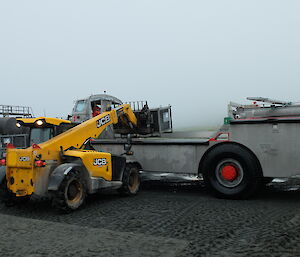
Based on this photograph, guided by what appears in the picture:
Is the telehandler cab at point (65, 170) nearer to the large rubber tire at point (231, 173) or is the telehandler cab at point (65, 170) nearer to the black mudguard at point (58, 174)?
the black mudguard at point (58, 174)

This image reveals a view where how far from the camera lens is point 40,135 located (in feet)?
20.8

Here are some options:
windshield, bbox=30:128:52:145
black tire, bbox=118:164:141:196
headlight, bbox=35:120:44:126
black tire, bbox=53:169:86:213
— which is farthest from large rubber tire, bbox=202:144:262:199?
headlight, bbox=35:120:44:126

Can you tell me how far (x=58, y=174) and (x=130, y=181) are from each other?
83.3 inches

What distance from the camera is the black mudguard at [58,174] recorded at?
5359mm

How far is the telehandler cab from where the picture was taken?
214 inches

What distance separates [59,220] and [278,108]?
4.76 meters

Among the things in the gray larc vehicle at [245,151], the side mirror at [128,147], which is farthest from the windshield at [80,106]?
the gray larc vehicle at [245,151]

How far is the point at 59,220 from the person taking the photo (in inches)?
205

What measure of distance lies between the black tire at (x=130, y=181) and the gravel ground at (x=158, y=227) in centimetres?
24

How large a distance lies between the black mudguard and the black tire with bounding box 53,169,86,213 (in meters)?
0.06

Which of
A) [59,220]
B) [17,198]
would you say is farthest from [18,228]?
[17,198]

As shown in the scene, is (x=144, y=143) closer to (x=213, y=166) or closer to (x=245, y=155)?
(x=213, y=166)

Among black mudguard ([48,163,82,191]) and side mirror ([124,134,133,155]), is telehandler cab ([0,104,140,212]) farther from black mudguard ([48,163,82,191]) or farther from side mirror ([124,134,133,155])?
side mirror ([124,134,133,155])

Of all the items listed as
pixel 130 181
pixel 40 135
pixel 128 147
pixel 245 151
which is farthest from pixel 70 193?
pixel 245 151
